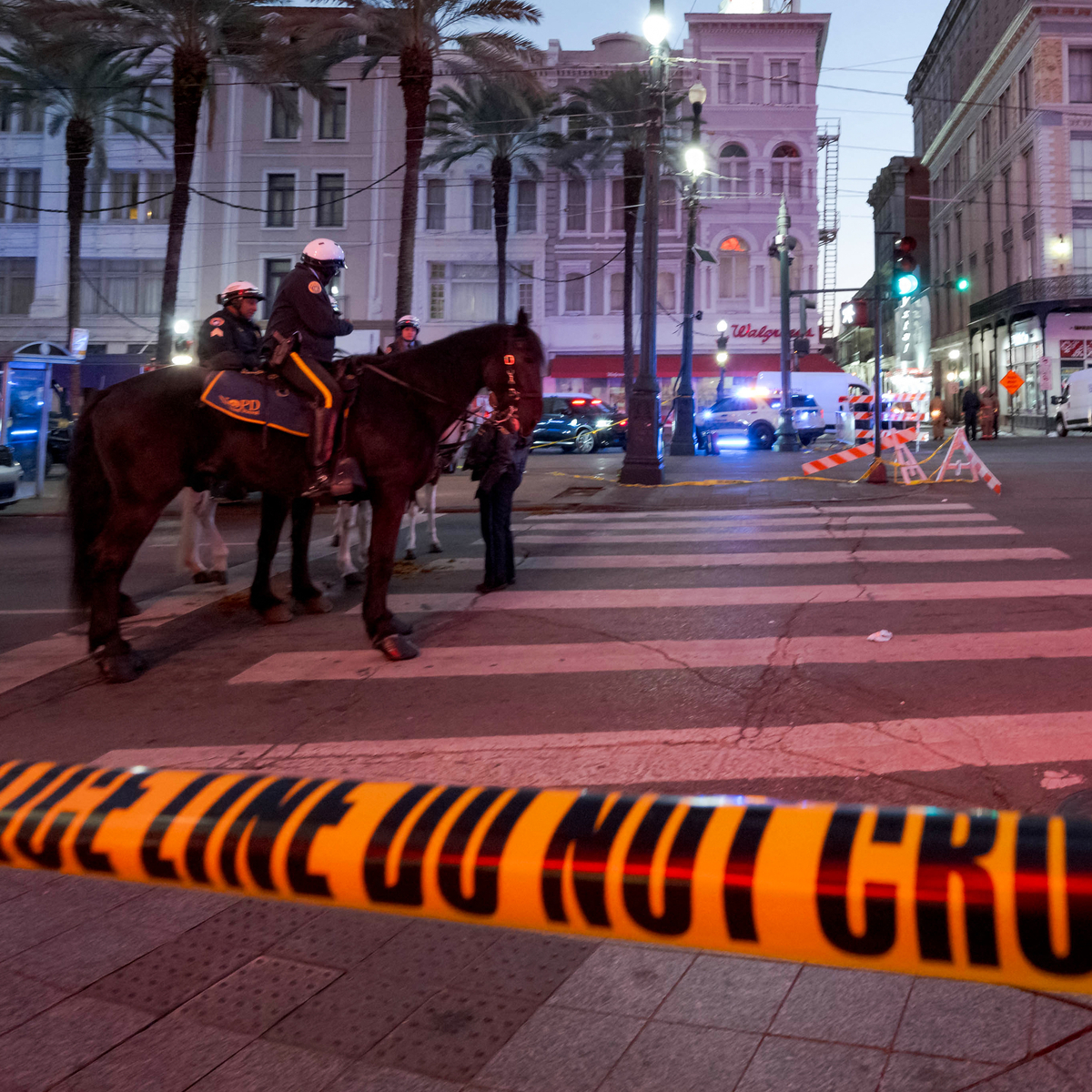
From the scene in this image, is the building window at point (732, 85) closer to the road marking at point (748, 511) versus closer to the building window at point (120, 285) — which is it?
the building window at point (120, 285)

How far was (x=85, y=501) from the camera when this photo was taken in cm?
675

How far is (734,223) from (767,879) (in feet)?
176

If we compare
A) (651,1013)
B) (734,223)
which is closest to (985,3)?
(734,223)

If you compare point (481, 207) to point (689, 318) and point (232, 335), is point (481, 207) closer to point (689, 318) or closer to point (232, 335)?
point (689, 318)

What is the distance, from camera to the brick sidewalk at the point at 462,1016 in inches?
98.9

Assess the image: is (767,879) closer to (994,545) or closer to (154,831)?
(154,831)

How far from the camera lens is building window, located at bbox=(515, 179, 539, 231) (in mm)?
51000

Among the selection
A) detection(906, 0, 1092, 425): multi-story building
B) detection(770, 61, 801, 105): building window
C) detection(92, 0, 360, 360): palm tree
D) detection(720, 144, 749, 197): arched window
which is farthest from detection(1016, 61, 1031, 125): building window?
detection(92, 0, 360, 360): palm tree

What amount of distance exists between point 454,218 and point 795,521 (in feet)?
132

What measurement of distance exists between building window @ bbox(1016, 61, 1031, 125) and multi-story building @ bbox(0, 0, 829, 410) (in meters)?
9.77

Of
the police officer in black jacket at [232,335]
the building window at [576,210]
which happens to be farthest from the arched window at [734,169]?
the police officer in black jacket at [232,335]

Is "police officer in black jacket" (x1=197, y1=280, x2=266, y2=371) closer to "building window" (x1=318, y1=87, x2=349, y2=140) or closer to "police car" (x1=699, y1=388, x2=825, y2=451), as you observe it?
"police car" (x1=699, y1=388, x2=825, y2=451)

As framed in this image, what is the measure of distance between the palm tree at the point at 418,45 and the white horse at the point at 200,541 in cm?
2041

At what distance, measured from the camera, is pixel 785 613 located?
786cm
